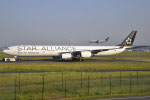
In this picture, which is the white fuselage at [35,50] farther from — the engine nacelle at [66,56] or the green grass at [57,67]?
the green grass at [57,67]

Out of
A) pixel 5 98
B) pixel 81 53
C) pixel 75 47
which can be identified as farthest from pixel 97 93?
pixel 75 47

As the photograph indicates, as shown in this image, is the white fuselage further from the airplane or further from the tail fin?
the tail fin

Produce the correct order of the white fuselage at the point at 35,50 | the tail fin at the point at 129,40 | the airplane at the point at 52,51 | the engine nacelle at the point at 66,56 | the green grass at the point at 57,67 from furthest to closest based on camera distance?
the tail fin at the point at 129,40 < the engine nacelle at the point at 66,56 < the airplane at the point at 52,51 < the white fuselage at the point at 35,50 < the green grass at the point at 57,67

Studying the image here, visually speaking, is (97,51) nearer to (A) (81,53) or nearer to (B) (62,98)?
(A) (81,53)

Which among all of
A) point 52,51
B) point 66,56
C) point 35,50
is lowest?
point 66,56

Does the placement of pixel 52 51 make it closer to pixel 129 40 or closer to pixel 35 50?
pixel 35 50

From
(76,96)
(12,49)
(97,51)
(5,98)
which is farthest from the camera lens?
(97,51)

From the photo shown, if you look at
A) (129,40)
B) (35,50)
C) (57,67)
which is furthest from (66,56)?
(129,40)

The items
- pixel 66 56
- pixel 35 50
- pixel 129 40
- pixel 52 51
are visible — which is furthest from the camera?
pixel 129 40

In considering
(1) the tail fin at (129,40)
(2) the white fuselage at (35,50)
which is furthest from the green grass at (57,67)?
(1) the tail fin at (129,40)

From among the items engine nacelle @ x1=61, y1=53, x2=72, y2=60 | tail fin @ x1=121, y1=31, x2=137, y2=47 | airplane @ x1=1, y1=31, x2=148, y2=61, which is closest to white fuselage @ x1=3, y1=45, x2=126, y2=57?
airplane @ x1=1, y1=31, x2=148, y2=61

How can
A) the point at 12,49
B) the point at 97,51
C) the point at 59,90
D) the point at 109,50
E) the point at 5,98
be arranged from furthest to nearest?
the point at 109,50
the point at 97,51
the point at 12,49
the point at 59,90
the point at 5,98

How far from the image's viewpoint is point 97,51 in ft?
218

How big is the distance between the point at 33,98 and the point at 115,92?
25.0 feet
